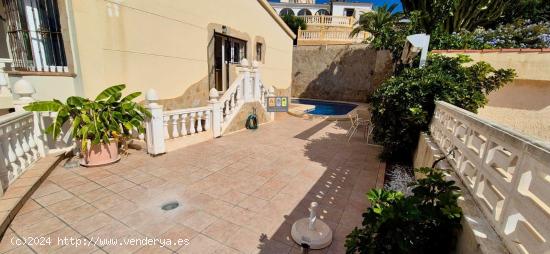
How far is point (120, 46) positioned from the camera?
19.7 ft

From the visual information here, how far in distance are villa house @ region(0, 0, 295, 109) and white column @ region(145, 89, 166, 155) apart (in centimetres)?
125

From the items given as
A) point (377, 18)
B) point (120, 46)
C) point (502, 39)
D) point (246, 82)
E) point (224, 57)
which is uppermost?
point (377, 18)

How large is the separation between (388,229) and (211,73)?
8400 mm

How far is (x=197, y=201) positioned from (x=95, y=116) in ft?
9.69

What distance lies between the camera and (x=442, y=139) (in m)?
4.27

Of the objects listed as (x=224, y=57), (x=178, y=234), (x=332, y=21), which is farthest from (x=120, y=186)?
(x=332, y=21)

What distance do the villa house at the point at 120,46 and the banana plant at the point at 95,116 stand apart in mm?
908

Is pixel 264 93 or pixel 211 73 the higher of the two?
pixel 211 73

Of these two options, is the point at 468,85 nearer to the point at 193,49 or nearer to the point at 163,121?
the point at 163,121

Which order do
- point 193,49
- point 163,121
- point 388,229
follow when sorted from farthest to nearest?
point 193,49, point 163,121, point 388,229

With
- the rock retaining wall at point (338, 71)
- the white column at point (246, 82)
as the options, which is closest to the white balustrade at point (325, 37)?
the rock retaining wall at point (338, 71)

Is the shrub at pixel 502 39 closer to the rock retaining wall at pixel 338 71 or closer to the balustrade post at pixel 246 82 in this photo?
the rock retaining wall at pixel 338 71

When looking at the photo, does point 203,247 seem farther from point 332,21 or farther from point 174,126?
point 332,21

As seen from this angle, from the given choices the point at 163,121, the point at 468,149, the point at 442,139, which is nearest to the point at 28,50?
the point at 163,121
